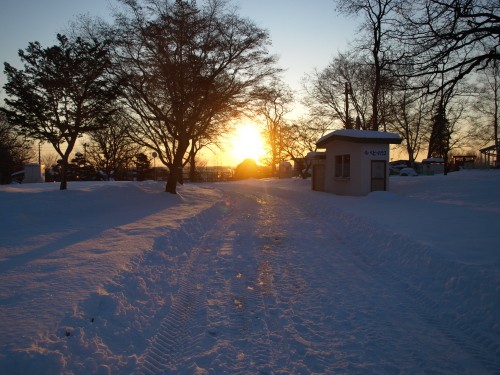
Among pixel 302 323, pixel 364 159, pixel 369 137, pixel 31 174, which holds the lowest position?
pixel 302 323

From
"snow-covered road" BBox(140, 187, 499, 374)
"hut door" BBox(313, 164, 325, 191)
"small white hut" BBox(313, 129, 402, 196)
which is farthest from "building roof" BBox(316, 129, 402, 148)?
"snow-covered road" BBox(140, 187, 499, 374)

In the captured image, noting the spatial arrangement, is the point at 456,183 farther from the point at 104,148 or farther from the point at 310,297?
the point at 104,148

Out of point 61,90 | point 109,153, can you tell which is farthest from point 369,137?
point 109,153

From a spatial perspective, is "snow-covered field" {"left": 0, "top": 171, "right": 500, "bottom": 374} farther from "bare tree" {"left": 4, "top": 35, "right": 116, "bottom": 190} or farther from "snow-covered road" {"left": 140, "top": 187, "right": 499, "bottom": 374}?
"bare tree" {"left": 4, "top": 35, "right": 116, "bottom": 190}

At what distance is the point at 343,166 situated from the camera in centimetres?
2220

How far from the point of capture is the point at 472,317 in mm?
4621

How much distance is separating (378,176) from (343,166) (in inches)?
96.3

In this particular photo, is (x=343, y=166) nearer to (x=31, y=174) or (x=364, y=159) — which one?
(x=364, y=159)

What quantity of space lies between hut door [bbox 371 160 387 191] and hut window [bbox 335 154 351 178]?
62.1 inches

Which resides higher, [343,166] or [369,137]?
[369,137]

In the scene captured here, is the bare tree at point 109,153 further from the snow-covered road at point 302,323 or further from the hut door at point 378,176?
the snow-covered road at point 302,323

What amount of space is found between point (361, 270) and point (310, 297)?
193 centimetres

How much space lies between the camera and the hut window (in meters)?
21.5

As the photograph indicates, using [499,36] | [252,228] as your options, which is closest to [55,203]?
[252,228]
